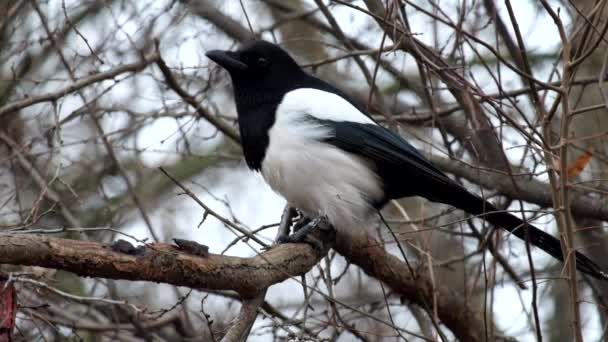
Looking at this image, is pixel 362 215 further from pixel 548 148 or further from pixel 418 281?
pixel 548 148

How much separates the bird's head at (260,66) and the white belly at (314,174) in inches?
13.6

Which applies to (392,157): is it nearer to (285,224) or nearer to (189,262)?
(285,224)

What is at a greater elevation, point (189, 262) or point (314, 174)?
point (314, 174)

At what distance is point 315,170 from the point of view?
355 cm

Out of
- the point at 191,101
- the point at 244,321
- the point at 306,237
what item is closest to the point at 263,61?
the point at 191,101

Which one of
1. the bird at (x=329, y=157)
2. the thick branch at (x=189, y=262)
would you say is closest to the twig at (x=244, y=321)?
the thick branch at (x=189, y=262)

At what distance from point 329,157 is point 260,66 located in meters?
0.60

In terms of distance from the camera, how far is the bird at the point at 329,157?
11.6 feet

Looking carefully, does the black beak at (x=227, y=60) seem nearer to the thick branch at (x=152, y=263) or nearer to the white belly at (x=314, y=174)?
the white belly at (x=314, y=174)

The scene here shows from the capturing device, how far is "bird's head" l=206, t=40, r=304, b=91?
152 inches

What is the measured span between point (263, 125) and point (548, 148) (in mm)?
1482

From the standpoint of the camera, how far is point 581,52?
104 inches

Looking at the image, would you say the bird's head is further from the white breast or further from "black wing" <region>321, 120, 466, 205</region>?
"black wing" <region>321, 120, 466, 205</region>

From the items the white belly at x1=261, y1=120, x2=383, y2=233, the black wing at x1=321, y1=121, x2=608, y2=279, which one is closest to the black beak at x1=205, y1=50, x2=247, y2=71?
the white belly at x1=261, y1=120, x2=383, y2=233
